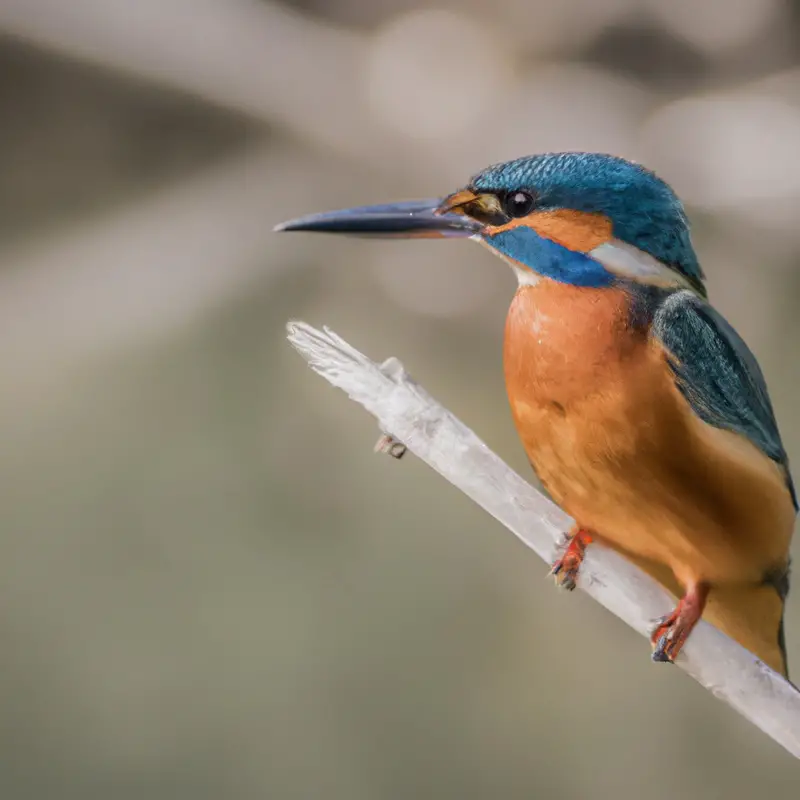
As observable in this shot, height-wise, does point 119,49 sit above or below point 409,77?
below

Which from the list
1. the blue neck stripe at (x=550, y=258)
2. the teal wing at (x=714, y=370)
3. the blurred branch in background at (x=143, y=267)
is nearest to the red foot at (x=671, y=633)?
the teal wing at (x=714, y=370)

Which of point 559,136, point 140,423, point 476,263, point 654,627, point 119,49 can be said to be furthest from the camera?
point 140,423

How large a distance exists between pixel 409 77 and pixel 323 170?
31 cm

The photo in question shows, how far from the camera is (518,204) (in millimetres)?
774

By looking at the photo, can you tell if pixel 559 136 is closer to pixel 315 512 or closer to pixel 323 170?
pixel 323 170

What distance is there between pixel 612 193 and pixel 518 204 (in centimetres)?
7

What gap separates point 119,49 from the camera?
2.38 m

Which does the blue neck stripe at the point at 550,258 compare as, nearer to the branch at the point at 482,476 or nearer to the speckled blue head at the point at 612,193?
the speckled blue head at the point at 612,193

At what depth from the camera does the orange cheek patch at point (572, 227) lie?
0.76m

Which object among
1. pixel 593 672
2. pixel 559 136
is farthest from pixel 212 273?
pixel 593 672

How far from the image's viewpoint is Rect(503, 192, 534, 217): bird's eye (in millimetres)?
768

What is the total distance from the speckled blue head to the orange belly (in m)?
0.05

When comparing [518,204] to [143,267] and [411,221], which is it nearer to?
[411,221]

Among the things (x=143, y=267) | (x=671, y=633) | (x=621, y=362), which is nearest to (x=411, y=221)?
(x=621, y=362)
